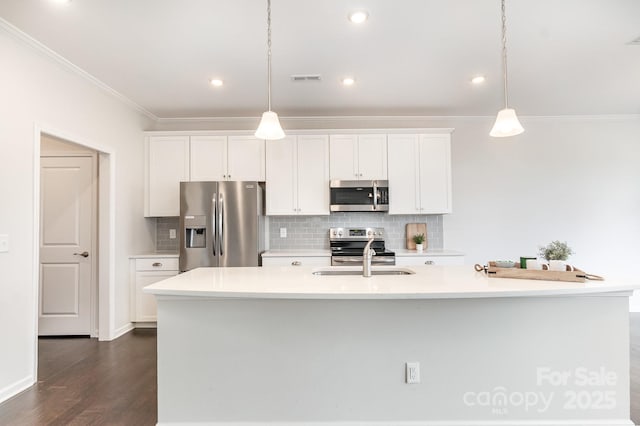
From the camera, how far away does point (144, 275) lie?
402 cm

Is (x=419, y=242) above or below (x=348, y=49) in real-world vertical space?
below

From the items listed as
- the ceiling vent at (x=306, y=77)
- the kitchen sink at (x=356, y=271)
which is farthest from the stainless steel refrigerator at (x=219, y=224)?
the kitchen sink at (x=356, y=271)

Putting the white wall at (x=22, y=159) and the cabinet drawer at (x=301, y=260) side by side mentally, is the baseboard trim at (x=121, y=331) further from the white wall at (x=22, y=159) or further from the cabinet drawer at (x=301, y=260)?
the cabinet drawer at (x=301, y=260)

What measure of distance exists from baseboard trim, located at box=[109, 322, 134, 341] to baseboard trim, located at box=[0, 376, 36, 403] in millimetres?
1019

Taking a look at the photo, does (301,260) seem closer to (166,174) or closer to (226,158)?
(226,158)

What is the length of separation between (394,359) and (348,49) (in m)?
2.36

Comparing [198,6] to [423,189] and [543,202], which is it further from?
[543,202]

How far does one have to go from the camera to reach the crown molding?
8.14ft

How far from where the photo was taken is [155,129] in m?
4.59

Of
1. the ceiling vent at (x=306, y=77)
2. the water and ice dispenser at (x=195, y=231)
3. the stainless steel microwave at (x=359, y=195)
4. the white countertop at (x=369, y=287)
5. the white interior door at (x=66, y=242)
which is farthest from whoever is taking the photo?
the stainless steel microwave at (x=359, y=195)

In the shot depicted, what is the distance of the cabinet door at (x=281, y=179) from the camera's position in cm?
425

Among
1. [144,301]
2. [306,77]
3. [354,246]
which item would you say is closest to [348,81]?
[306,77]

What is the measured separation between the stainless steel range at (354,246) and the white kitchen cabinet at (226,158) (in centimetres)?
129

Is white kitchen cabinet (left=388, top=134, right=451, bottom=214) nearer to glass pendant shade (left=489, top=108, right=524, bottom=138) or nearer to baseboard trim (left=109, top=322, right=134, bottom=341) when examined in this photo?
glass pendant shade (left=489, top=108, right=524, bottom=138)
